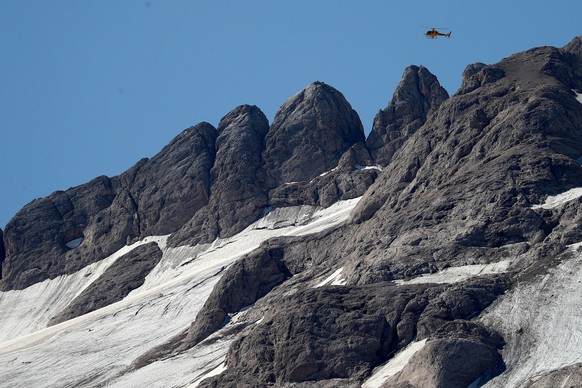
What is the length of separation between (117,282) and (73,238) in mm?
21746

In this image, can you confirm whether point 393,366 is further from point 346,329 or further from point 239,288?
point 239,288

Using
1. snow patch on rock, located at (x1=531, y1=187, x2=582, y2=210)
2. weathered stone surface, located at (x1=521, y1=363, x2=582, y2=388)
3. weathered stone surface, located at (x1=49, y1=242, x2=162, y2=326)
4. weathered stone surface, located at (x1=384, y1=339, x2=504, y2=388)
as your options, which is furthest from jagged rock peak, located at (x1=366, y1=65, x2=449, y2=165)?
weathered stone surface, located at (x1=521, y1=363, x2=582, y2=388)

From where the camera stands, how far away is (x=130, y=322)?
4646 inches

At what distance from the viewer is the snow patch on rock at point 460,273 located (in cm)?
8512

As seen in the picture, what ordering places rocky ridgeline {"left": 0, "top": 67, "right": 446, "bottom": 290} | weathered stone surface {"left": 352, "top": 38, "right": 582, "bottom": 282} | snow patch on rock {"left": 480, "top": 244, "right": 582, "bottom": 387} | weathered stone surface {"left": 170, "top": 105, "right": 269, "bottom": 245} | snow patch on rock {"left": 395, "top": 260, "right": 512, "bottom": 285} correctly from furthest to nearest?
rocky ridgeline {"left": 0, "top": 67, "right": 446, "bottom": 290} < weathered stone surface {"left": 170, "top": 105, "right": 269, "bottom": 245} < weathered stone surface {"left": 352, "top": 38, "right": 582, "bottom": 282} < snow patch on rock {"left": 395, "top": 260, "right": 512, "bottom": 285} < snow patch on rock {"left": 480, "top": 244, "right": 582, "bottom": 387}

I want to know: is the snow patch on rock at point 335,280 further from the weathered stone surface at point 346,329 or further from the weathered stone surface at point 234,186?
the weathered stone surface at point 234,186

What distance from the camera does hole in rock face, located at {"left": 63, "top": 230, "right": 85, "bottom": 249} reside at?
15325 centimetres

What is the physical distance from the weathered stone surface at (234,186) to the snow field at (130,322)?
231 cm

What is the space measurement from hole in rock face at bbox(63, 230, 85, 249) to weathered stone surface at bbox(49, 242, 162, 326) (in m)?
12.9

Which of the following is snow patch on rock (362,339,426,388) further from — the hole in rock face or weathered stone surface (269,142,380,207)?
the hole in rock face

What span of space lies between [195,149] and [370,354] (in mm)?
75387

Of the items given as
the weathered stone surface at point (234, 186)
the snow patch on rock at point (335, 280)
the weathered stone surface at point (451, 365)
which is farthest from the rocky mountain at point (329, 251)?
the snow patch on rock at point (335, 280)

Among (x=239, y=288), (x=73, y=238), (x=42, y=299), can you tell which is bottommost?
(x=239, y=288)

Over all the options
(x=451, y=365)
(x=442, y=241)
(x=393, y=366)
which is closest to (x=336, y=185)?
(x=442, y=241)
